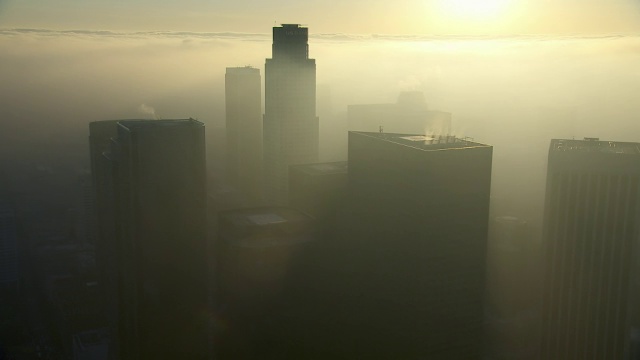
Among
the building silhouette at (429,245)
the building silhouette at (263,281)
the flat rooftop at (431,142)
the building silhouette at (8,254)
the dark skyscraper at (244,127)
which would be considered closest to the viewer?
the building silhouette at (429,245)

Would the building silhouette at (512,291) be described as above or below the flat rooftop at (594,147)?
below

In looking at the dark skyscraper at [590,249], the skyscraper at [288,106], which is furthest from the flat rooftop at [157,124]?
the skyscraper at [288,106]

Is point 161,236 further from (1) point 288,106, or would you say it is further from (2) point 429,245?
(1) point 288,106

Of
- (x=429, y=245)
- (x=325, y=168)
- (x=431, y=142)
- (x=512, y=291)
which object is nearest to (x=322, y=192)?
(x=325, y=168)

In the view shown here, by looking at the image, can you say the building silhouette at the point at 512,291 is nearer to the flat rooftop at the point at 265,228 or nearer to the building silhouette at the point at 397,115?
the building silhouette at the point at 397,115

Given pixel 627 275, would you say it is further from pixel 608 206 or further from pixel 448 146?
pixel 448 146

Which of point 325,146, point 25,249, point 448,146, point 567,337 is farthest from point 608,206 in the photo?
point 25,249
